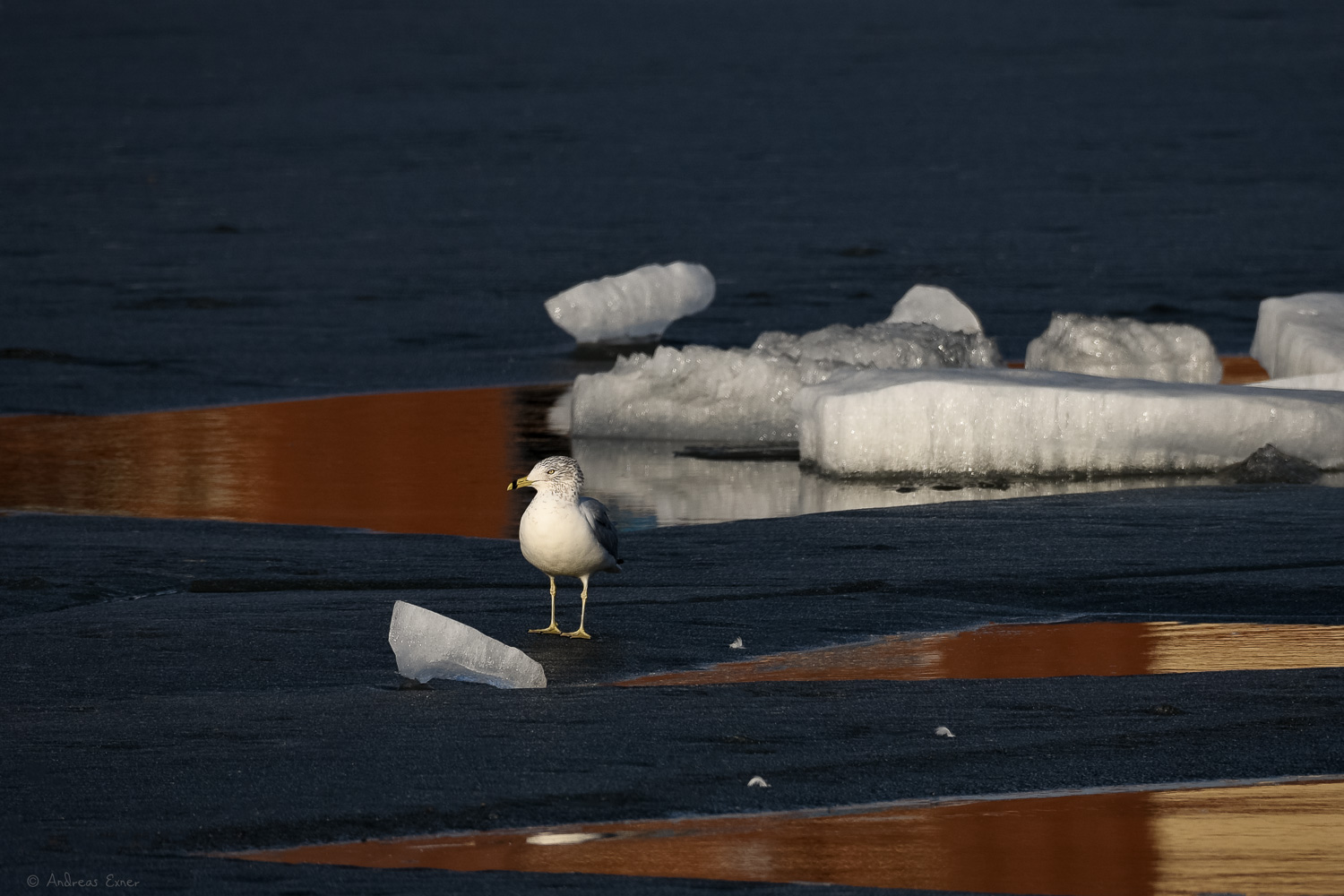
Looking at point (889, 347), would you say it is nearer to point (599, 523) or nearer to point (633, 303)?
point (633, 303)

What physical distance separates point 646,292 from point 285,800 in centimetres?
858

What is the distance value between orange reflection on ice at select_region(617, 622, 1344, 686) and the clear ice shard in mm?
310

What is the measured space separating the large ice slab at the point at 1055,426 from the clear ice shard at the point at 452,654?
3.82 meters

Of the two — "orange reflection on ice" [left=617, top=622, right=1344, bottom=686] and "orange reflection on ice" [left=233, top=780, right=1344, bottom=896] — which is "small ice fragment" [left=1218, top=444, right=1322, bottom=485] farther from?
"orange reflection on ice" [left=233, top=780, right=1344, bottom=896]

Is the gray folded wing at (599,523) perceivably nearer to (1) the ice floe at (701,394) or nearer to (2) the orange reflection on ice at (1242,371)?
(1) the ice floe at (701,394)

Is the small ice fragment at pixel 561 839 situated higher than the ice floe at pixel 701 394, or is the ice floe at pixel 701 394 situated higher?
the ice floe at pixel 701 394

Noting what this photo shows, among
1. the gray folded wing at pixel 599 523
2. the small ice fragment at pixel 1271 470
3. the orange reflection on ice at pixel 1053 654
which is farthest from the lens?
the small ice fragment at pixel 1271 470

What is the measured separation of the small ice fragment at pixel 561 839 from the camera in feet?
15.0

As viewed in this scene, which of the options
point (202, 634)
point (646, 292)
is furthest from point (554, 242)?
point (202, 634)

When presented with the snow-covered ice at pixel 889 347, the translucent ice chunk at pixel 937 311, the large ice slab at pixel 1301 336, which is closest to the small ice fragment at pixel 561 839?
the snow-covered ice at pixel 889 347

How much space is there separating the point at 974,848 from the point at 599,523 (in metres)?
2.19

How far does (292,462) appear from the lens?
991 cm

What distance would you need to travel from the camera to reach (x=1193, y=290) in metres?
14.8

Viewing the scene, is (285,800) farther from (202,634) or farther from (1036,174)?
(1036,174)
